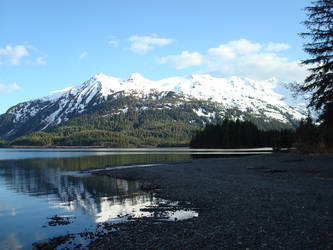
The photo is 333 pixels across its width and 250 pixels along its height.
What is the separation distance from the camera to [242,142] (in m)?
163

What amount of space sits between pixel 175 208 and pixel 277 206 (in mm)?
7489

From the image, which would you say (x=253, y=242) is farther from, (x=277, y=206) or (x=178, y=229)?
(x=277, y=206)

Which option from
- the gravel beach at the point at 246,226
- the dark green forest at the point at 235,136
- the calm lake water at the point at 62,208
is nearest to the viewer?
the gravel beach at the point at 246,226

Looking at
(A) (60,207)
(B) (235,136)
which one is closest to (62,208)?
(A) (60,207)

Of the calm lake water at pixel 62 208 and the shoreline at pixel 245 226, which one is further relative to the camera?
the calm lake water at pixel 62 208

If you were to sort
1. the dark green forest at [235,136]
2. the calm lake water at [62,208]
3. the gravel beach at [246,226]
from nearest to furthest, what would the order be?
the gravel beach at [246,226], the calm lake water at [62,208], the dark green forest at [235,136]

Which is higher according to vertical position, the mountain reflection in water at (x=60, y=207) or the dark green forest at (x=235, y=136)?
the dark green forest at (x=235, y=136)

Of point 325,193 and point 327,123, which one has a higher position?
point 327,123

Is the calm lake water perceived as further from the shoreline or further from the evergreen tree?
the evergreen tree

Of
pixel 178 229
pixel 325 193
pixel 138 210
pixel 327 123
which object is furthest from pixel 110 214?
pixel 327 123

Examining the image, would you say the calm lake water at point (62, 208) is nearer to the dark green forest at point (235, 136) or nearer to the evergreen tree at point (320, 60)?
the evergreen tree at point (320, 60)

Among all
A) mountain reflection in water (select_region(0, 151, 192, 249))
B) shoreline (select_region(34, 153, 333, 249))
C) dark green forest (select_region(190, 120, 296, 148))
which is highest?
dark green forest (select_region(190, 120, 296, 148))

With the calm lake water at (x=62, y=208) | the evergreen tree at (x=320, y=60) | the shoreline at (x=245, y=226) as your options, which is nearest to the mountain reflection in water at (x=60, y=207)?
the calm lake water at (x=62, y=208)

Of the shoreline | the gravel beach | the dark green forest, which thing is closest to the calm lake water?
the shoreline
